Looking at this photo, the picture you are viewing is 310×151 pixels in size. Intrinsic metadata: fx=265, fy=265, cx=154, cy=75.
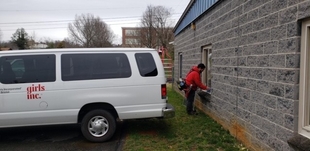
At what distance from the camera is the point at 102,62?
5531 mm

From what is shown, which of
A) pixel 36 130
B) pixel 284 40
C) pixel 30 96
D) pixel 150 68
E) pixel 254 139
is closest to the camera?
pixel 284 40

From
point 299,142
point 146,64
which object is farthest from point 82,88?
point 299,142

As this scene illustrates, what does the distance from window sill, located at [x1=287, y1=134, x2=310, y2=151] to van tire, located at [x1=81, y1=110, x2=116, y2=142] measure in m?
3.37

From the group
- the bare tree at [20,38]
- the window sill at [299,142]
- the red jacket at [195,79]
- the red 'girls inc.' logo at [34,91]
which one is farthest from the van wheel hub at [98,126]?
the bare tree at [20,38]

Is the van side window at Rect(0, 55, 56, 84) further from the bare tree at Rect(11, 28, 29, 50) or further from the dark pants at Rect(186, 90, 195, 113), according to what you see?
the bare tree at Rect(11, 28, 29, 50)

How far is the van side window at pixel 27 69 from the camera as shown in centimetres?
526

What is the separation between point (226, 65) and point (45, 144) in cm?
425

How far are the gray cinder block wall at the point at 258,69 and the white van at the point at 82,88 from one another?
1.49 meters

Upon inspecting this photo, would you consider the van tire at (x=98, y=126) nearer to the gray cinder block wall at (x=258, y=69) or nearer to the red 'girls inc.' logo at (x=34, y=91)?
the red 'girls inc.' logo at (x=34, y=91)

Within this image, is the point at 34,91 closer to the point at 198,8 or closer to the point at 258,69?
the point at 258,69

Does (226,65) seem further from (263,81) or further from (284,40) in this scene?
(284,40)

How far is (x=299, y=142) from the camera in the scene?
3.25 metres

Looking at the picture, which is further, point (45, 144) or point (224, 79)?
point (224, 79)

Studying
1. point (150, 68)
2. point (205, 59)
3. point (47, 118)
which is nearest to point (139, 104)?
point (150, 68)
